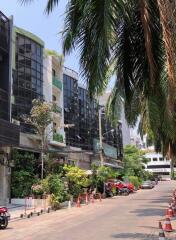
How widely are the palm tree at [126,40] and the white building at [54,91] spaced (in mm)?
31107

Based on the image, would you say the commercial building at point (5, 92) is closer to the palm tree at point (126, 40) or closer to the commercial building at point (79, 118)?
the commercial building at point (79, 118)

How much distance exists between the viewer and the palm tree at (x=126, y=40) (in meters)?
8.55

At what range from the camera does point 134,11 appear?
11.1 metres

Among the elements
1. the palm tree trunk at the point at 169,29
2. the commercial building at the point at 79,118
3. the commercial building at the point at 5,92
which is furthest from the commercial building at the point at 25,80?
the palm tree trunk at the point at 169,29

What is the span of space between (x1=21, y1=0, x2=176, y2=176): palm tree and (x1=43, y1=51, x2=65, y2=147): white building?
31107 mm

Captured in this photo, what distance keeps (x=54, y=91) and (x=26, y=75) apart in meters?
8.68

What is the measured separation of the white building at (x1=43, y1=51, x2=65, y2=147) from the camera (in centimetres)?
4491

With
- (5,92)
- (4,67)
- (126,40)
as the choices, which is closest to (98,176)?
(5,92)

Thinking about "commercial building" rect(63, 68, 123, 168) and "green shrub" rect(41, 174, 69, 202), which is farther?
"commercial building" rect(63, 68, 123, 168)

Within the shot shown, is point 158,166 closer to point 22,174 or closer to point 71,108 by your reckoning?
point 71,108

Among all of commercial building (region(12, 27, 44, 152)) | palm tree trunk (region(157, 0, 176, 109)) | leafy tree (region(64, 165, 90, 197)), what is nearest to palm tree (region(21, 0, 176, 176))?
palm tree trunk (region(157, 0, 176, 109))

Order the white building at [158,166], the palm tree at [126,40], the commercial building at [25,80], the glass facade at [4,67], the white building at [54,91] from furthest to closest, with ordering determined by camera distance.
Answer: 1. the white building at [158,166]
2. the white building at [54,91]
3. the commercial building at [25,80]
4. the glass facade at [4,67]
5. the palm tree at [126,40]

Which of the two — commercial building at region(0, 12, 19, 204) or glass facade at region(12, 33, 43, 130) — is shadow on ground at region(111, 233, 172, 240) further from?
glass facade at region(12, 33, 43, 130)

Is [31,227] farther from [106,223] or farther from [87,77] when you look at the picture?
[87,77]
